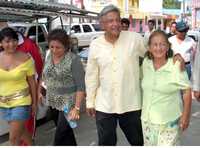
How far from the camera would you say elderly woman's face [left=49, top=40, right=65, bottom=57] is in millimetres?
4660

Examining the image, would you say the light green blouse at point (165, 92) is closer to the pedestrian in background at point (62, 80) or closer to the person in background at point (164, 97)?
the person in background at point (164, 97)

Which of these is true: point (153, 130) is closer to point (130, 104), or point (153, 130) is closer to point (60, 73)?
point (130, 104)

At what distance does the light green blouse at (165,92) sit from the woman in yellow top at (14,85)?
1.54m

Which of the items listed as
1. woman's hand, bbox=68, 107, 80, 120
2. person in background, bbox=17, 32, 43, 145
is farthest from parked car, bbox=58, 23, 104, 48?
woman's hand, bbox=68, 107, 80, 120

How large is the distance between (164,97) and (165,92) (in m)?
0.04

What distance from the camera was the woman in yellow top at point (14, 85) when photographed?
16.0 feet

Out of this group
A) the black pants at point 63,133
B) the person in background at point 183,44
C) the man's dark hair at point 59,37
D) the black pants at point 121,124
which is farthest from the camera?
the person in background at point 183,44

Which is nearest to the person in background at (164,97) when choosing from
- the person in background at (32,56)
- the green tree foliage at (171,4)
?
the person in background at (32,56)

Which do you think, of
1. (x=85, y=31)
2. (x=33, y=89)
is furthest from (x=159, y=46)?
(x=85, y=31)

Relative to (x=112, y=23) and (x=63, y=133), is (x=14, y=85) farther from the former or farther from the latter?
(x=112, y=23)

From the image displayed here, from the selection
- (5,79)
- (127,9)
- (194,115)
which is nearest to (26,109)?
(5,79)

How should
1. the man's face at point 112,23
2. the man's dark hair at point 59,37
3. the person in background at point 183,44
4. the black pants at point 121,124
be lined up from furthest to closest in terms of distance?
the person in background at point 183,44 → the man's dark hair at point 59,37 → the black pants at point 121,124 → the man's face at point 112,23

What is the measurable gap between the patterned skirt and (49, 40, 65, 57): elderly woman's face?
1253mm

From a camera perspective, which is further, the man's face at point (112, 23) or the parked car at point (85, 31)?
the parked car at point (85, 31)
